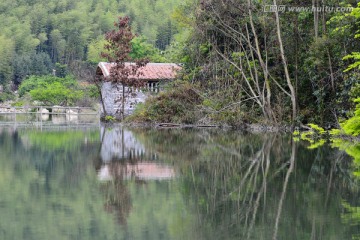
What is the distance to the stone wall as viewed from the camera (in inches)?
1555

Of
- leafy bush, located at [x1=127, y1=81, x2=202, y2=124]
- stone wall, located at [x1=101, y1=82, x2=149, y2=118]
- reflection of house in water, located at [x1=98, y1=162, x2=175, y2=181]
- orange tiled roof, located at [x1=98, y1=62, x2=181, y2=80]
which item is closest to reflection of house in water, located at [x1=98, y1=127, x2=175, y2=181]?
reflection of house in water, located at [x1=98, y1=162, x2=175, y2=181]

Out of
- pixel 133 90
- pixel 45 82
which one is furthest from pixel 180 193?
pixel 45 82

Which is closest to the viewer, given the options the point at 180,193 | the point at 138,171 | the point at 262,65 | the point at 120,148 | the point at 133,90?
the point at 180,193

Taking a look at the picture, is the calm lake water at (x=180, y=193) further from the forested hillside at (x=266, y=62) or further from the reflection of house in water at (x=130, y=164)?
the forested hillside at (x=266, y=62)

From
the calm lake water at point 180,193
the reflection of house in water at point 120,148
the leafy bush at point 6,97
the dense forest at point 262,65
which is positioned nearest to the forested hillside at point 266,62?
the dense forest at point 262,65

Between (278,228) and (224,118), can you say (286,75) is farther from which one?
(278,228)

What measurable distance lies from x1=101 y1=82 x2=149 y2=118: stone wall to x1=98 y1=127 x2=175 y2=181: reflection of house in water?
16.7 metres

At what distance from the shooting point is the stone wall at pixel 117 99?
130ft

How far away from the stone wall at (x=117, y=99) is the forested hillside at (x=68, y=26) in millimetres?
47195

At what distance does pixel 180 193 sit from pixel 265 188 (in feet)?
5.00

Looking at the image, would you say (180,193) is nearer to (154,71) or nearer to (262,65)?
(262,65)

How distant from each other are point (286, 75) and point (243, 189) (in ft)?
58.9

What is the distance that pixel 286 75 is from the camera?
2955cm

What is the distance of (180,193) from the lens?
11.7m
